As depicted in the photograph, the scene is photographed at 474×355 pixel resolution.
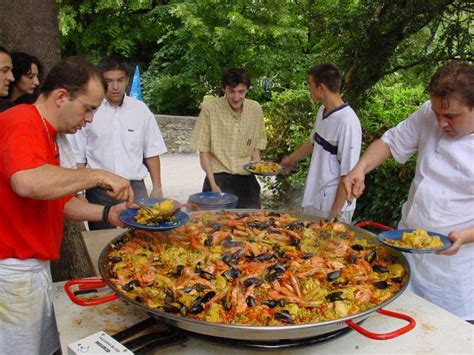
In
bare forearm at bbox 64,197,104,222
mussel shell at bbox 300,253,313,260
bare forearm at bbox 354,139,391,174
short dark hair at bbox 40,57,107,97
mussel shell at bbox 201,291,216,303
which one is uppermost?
short dark hair at bbox 40,57,107,97

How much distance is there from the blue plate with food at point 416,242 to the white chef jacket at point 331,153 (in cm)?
153

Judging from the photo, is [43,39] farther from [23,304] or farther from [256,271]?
[256,271]

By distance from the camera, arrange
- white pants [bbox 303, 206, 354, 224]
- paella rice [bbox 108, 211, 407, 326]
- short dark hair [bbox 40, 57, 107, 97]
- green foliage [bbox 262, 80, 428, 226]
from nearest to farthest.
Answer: paella rice [bbox 108, 211, 407, 326] → short dark hair [bbox 40, 57, 107, 97] → white pants [bbox 303, 206, 354, 224] → green foliage [bbox 262, 80, 428, 226]

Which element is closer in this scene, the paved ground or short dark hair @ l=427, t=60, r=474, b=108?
short dark hair @ l=427, t=60, r=474, b=108

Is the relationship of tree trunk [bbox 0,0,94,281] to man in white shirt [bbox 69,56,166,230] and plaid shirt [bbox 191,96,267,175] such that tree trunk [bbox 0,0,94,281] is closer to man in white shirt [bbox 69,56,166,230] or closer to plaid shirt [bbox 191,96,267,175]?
man in white shirt [bbox 69,56,166,230]

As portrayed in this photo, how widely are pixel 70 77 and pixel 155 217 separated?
0.81m

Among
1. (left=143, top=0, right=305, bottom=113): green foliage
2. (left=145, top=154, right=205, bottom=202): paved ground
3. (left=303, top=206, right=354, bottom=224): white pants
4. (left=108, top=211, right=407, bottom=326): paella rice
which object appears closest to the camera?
(left=108, top=211, right=407, bottom=326): paella rice

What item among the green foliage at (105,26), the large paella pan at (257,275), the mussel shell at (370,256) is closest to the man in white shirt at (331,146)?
the large paella pan at (257,275)

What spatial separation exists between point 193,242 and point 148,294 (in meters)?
0.66

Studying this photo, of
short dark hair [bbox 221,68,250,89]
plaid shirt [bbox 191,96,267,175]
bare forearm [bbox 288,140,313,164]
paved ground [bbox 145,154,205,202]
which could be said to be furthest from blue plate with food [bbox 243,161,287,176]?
paved ground [bbox 145,154,205,202]

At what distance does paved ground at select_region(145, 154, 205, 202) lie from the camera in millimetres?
8703

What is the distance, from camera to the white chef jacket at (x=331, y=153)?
12.7ft

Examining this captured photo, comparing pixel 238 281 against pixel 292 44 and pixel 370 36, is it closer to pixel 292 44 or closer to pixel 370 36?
pixel 370 36

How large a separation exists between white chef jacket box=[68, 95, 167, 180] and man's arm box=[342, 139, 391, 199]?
2046 millimetres
